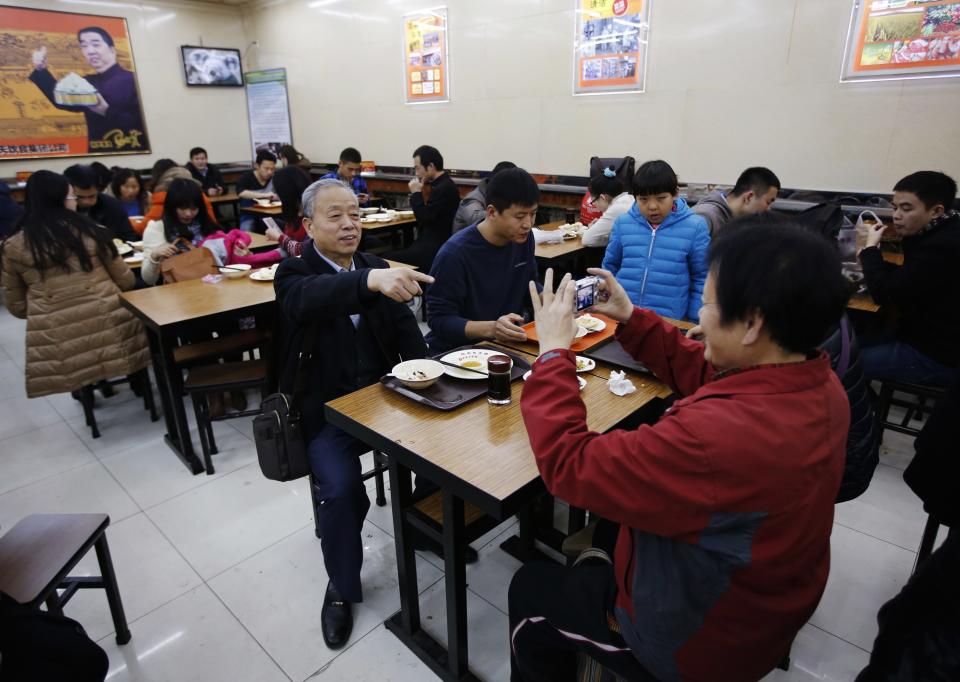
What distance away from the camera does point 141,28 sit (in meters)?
7.38

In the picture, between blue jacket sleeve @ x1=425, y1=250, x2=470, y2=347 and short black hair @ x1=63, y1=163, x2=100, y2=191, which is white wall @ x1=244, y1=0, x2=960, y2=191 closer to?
blue jacket sleeve @ x1=425, y1=250, x2=470, y2=347

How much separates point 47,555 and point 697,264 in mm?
2695

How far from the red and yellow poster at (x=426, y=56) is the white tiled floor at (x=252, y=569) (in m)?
4.67

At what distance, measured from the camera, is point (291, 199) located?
3.17 metres

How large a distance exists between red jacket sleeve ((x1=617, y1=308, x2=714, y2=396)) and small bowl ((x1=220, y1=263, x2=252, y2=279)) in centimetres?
242

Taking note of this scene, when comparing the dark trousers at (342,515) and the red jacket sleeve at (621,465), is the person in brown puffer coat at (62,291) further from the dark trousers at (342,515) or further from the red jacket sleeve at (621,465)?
the red jacket sleeve at (621,465)

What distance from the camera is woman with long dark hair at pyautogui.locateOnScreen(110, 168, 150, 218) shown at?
4949mm

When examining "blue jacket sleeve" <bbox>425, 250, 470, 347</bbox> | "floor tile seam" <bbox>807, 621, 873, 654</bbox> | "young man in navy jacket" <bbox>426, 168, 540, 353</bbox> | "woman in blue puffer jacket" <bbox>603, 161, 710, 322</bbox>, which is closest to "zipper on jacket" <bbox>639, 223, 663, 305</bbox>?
"woman in blue puffer jacket" <bbox>603, 161, 710, 322</bbox>

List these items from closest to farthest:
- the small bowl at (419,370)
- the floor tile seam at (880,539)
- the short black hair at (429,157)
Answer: the small bowl at (419,370) < the floor tile seam at (880,539) < the short black hair at (429,157)

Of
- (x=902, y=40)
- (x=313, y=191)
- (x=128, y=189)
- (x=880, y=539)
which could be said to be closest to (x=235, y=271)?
(x=313, y=191)

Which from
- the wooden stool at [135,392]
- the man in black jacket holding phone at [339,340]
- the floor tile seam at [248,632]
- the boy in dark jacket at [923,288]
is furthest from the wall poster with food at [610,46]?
the floor tile seam at [248,632]

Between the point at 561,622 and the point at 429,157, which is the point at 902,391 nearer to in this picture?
the point at 561,622

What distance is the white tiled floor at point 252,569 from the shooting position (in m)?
1.72

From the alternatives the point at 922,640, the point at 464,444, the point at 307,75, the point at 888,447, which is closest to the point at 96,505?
the point at 464,444
